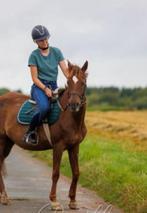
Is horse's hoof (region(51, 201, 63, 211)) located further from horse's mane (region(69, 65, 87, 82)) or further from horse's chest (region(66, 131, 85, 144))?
horse's mane (region(69, 65, 87, 82))

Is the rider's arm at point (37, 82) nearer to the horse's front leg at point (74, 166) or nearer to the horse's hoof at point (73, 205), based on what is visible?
the horse's front leg at point (74, 166)

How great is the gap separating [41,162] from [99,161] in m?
3.93

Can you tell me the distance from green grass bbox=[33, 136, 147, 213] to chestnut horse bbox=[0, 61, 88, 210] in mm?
991

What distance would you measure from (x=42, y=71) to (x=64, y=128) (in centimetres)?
98

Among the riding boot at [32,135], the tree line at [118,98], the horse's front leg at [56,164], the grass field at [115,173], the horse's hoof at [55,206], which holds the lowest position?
the tree line at [118,98]

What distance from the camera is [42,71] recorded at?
11.4 metres

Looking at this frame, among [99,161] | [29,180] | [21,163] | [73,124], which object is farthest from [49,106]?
[21,163]

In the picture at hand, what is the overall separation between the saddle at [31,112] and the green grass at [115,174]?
1.78 metres

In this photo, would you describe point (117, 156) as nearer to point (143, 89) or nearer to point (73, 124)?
point (73, 124)

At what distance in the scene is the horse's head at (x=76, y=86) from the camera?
10516mm

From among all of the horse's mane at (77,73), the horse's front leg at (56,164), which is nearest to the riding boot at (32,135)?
the horse's front leg at (56,164)

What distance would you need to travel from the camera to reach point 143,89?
87188 mm

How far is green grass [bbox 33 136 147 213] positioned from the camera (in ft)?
38.4

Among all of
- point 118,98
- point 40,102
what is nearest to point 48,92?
point 40,102
